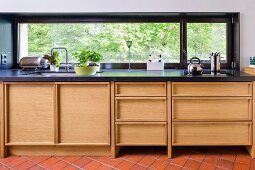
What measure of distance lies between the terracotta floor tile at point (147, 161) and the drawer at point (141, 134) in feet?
0.47

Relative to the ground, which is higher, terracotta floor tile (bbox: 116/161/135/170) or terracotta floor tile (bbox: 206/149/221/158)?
terracotta floor tile (bbox: 206/149/221/158)

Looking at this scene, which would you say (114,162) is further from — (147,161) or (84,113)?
(84,113)

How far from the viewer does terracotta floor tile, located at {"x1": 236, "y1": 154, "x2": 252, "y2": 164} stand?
274 cm

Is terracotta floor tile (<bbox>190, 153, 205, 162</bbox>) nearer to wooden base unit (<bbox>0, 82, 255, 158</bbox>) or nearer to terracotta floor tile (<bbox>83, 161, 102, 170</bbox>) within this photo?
wooden base unit (<bbox>0, 82, 255, 158</bbox>)

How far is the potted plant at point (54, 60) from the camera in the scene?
11.1 ft

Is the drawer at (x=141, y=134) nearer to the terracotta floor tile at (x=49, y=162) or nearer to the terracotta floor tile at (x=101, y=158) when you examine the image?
the terracotta floor tile at (x=101, y=158)

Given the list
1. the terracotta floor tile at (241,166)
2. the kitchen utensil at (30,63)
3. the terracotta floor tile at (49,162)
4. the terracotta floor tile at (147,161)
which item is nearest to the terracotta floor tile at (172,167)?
the terracotta floor tile at (147,161)

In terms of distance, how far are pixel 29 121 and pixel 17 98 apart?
243 mm

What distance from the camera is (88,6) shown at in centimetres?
331

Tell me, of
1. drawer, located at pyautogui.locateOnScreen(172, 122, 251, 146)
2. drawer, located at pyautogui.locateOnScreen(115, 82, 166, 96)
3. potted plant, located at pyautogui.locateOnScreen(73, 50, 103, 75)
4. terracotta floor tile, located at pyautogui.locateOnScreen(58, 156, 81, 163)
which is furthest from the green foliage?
terracotta floor tile, located at pyautogui.locateOnScreen(58, 156, 81, 163)

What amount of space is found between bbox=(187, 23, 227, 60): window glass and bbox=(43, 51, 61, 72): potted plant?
1.56 meters

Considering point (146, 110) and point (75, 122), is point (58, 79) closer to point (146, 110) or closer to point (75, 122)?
point (75, 122)

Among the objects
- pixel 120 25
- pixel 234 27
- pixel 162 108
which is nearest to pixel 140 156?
pixel 162 108

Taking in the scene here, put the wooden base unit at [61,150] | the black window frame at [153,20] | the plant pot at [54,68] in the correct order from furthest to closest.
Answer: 1. the black window frame at [153,20]
2. the plant pot at [54,68]
3. the wooden base unit at [61,150]
